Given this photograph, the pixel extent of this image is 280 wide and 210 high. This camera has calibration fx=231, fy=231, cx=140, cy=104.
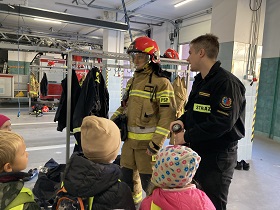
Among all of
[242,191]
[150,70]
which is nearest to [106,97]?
[150,70]

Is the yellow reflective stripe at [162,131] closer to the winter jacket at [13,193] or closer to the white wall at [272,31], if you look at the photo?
the winter jacket at [13,193]

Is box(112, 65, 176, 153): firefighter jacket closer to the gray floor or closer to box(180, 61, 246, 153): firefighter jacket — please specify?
box(180, 61, 246, 153): firefighter jacket

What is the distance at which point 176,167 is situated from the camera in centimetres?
114

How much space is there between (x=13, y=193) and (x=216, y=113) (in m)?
1.33

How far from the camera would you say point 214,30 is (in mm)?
4691

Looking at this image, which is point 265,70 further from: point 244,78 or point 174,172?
point 174,172

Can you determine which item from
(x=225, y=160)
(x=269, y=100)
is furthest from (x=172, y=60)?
(x=269, y=100)

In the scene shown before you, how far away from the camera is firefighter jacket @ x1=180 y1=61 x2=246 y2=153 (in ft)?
5.34

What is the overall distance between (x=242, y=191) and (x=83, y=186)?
3029 millimetres

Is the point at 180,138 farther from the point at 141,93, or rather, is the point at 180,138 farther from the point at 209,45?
the point at 209,45

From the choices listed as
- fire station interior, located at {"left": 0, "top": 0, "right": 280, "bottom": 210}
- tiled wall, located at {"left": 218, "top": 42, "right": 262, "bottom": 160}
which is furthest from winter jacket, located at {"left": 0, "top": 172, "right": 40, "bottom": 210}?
tiled wall, located at {"left": 218, "top": 42, "right": 262, "bottom": 160}

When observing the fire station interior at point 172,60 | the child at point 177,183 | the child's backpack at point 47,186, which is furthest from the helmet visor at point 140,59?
the child's backpack at point 47,186

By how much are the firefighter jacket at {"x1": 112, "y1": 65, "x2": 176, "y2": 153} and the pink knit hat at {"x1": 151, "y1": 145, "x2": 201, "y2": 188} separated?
916 mm

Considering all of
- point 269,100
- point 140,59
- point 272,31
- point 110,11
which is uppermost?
point 110,11
